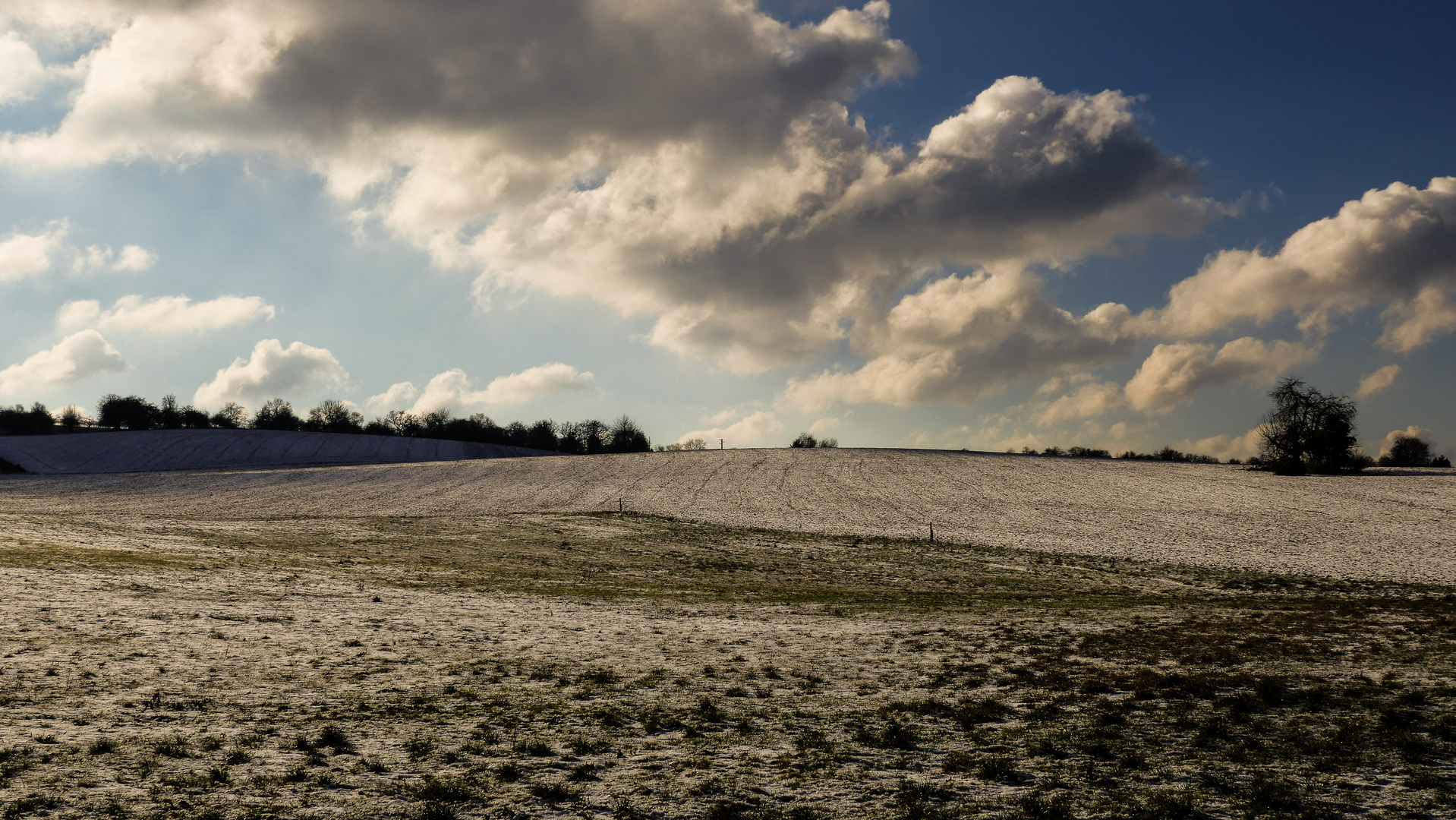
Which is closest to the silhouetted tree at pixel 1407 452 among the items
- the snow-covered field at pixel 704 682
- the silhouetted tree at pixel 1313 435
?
the silhouetted tree at pixel 1313 435

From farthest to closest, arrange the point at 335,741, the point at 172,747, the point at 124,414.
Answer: the point at 124,414 < the point at 335,741 < the point at 172,747

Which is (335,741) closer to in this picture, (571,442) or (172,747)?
(172,747)

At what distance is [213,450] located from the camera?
352 feet

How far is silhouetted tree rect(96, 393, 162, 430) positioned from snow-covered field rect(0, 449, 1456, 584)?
288 ft

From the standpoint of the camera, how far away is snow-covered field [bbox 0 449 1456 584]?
137 feet

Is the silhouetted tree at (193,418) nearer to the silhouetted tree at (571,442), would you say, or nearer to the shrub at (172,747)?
the silhouetted tree at (571,442)

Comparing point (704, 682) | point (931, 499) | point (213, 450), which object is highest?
point (931, 499)

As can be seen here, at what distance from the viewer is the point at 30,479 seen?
244ft

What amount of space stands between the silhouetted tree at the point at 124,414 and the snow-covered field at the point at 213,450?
37847 millimetres

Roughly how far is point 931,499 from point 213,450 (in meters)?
97.2

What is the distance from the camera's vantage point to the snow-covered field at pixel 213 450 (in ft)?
322

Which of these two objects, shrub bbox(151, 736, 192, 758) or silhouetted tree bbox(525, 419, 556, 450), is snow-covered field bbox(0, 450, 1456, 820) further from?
silhouetted tree bbox(525, 419, 556, 450)

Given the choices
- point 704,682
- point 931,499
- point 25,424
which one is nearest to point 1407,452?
point 931,499

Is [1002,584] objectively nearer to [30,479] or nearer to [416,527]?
[416,527]
